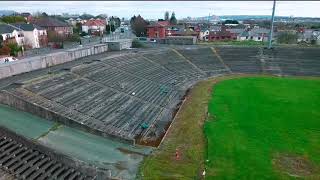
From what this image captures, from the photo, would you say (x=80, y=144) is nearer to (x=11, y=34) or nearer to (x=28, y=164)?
(x=28, y=164)

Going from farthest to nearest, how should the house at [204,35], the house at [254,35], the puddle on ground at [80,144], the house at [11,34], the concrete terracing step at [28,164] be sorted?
the house at [204,35] → the house at [254,35] → the house at [11,34] → the puddle on ground at [80,144] → the concrete terracing step at [28,164]

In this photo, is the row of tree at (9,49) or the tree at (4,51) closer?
the tree at (4,51)

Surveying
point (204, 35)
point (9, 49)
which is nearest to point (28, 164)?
point (9, 49)

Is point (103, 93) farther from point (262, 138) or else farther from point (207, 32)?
point (207, 32)

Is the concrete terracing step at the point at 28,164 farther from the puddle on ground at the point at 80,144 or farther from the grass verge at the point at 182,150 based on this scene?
the grass verge at the point at 182,150

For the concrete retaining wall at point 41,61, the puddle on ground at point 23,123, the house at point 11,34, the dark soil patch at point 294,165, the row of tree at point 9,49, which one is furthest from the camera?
the house at point 11,34

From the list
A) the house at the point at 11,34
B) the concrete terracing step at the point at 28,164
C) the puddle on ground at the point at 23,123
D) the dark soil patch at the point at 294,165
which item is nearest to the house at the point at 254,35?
the house at the point at 11,34
